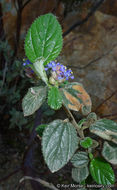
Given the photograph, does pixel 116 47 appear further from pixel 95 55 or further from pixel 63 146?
pixel 63 146

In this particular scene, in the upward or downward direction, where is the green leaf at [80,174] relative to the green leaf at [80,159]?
downward

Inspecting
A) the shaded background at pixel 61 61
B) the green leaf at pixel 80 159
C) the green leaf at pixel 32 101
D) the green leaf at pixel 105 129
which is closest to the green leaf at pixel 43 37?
the green leaf at pixel 32 101

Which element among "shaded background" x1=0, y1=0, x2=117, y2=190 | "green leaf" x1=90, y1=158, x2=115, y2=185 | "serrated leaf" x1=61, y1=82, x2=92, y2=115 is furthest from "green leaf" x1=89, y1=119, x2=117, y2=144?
"shaded background" x1=0, y1=0, x2=117, y2=190

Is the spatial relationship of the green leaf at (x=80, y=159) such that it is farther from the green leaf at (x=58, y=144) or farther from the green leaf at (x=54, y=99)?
the green leaf at (x=54, y=99)

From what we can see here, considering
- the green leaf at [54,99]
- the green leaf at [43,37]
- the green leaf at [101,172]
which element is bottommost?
the green leaf at [101,172]

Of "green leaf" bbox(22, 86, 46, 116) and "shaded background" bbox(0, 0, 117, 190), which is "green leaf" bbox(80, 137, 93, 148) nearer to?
"green leaf" bbox(22, 86, 46, 116)

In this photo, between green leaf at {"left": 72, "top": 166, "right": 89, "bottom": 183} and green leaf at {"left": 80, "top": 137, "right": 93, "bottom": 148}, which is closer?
green leaf at {"left": 80, "top": 137, "right": 93, "bottom": 148}

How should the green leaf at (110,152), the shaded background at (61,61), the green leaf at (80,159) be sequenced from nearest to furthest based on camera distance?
the green leaf at (110,152)
the green leaf at (80,159)
the shaded background at (61,61)

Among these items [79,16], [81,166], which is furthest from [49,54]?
[79,16]
